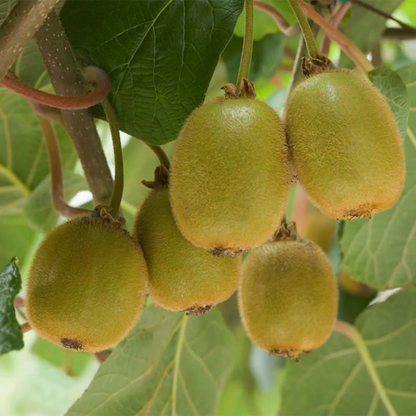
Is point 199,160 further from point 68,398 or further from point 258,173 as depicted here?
point 68,398

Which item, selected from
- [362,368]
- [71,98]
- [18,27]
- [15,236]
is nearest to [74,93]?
[71,98]

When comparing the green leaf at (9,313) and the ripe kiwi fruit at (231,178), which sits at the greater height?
the ripe kiwi fruit at (231,178)

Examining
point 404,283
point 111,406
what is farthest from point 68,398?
point 404,283

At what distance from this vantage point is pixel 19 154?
99 centimetres

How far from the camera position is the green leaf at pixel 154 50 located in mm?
613

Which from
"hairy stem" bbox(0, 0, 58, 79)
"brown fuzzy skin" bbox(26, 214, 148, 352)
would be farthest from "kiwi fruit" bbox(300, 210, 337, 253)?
"hairy stem" bbox(0, 0, 58, 79)

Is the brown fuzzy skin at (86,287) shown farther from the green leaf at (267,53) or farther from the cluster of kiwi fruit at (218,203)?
the green leaf at (267,53)

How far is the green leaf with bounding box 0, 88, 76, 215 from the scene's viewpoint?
927 millimetres

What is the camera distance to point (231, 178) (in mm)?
472

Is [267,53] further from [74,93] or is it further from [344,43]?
[74,93]

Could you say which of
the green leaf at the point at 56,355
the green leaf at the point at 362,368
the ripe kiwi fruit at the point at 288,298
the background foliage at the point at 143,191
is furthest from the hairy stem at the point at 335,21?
the green leaf at the point at 56,355

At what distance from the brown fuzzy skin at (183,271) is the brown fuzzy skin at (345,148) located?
120mm

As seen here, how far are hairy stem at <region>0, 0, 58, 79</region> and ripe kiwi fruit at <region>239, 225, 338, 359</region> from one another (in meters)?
0.35

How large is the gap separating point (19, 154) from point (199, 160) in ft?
1.91
